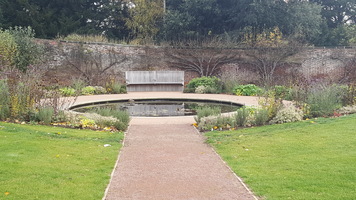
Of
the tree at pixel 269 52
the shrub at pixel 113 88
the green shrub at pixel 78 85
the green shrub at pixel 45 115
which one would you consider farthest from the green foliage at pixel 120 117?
the tree at pixel 269 52

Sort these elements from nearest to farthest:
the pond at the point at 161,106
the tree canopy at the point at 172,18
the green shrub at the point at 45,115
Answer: the green shrub at the point at 45,115
the pond at the point at 161,106
the tree canopy at the point at 172,18

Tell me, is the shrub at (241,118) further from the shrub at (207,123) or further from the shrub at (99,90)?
the shrub at (99,90)

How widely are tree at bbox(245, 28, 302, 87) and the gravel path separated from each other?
16.4 m

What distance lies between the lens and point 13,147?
5.45 meters

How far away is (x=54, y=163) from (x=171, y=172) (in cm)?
161

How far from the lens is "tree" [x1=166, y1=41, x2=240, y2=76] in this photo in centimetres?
2287

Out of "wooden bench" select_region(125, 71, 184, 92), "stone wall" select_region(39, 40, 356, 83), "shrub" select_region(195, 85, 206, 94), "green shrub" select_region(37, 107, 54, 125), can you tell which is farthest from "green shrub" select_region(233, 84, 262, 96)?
"green shrub" select_region(37, 107, 54, 125)

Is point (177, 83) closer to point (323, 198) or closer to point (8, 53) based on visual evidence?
point (8, 53)

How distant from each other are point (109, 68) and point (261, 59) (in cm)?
982

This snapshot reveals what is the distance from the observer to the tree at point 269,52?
22750 millimetres

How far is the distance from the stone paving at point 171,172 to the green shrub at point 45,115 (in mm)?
2089

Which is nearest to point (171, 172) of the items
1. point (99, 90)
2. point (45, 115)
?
point (45, 115)

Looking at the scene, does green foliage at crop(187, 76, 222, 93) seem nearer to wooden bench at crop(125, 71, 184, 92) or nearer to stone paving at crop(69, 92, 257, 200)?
wooden bench at crop(125, 71, 184, 92)

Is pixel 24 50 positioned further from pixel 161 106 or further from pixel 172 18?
pixel 172 18
